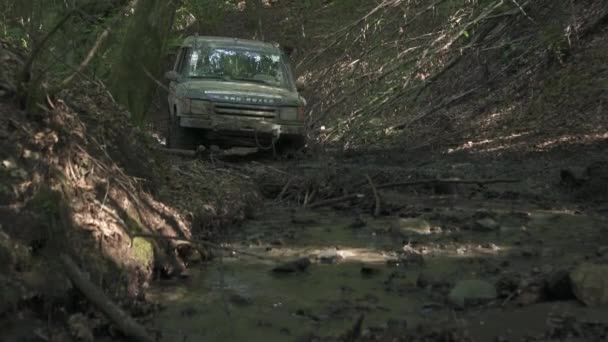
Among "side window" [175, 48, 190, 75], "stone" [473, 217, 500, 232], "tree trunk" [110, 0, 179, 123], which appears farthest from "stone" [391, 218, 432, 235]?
"side window" [175, 48, 190, 75]

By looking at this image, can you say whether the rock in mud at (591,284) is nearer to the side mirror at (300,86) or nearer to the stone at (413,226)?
the stone at (413,226)

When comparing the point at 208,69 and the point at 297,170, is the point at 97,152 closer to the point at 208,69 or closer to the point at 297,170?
the point at 297,170

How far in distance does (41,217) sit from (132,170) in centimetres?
187

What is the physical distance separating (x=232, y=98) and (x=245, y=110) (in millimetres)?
231

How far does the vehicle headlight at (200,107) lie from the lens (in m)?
12.0

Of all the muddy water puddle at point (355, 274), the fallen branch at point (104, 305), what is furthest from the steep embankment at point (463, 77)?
the fallen branch at point (104, 305)

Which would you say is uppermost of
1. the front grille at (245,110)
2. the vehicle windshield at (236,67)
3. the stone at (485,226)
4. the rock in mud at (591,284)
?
the vehicle windshield at (236,67)

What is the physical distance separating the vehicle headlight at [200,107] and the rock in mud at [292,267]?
561 centimetres

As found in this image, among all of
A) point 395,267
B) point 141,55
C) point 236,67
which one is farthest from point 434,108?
point 395,267

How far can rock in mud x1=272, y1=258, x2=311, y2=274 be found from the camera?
21.6 feet

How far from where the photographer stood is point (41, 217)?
5.26m

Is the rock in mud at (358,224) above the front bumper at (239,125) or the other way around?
the other way around

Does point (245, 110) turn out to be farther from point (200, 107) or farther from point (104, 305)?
point (104, 305)

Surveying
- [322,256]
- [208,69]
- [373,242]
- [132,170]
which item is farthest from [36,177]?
[208,69]
